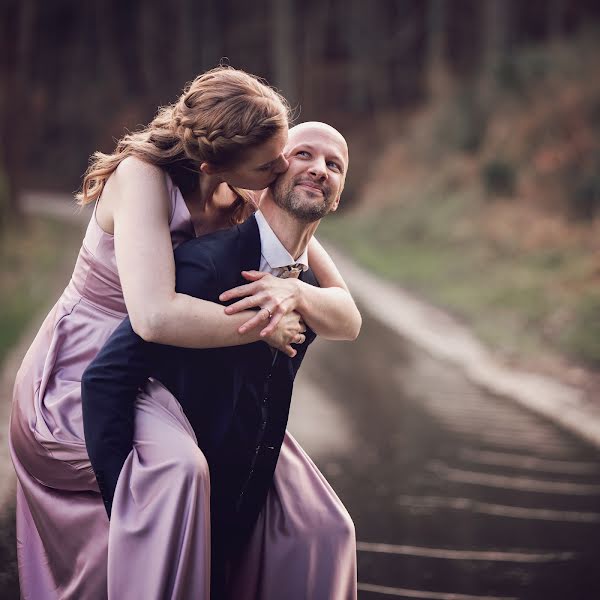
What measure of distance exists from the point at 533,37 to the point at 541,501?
3455cm

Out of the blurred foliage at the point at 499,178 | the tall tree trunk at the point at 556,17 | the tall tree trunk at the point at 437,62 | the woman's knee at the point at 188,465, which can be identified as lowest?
the woman's knee at the point at 188,465

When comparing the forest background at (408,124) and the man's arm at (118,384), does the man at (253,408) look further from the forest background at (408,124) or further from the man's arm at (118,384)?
the forest background at (408,124)

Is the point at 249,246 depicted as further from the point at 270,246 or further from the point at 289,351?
the point at 289,351

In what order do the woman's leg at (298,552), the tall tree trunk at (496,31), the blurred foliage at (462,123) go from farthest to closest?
the tall tree trunk at (496,31), the blurred foliage at (462,123), the woman's leg at (298,552)

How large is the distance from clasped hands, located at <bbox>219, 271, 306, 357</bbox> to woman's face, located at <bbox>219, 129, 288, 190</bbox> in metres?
0.28

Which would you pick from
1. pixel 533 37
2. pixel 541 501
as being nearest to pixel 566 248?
pixel 541 501

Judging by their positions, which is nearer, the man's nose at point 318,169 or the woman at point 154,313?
the woman at point 154,313

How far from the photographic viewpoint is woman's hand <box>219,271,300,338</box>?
284 cm

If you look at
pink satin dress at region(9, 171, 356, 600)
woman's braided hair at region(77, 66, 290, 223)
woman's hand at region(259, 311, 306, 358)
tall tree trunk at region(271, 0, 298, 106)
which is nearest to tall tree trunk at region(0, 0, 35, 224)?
tall tree trunk at region(271, 0, 298, 106)

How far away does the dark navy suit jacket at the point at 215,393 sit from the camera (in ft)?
9.12

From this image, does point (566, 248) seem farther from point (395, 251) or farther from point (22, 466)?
point (22, 466)

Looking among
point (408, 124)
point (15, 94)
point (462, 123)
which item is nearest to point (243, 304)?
point (15, 94)

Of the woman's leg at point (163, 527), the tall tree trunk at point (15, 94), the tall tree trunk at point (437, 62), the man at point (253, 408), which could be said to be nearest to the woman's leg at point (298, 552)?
the man at point (253, 408)

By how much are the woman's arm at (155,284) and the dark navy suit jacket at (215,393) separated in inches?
3.4
